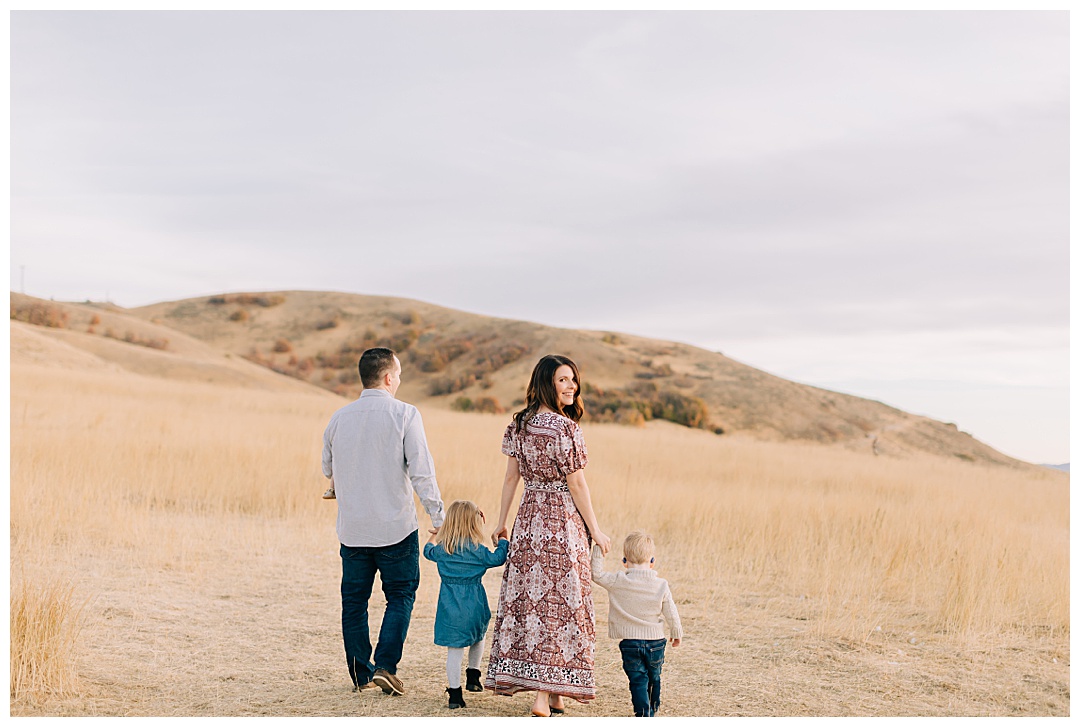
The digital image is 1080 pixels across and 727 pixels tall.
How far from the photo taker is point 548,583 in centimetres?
496

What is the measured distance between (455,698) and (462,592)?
0.63 meters

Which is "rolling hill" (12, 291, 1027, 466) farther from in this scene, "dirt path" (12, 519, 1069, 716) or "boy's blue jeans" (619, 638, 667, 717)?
"boy's blue jeans" (619, 638, 667, 717)

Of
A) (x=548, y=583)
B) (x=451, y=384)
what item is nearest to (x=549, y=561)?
(x=548, y=583)

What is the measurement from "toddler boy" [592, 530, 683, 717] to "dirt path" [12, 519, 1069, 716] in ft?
2.22

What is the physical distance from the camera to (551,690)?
193 inches

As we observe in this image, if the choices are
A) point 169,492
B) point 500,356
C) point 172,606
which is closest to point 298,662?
point 172,606

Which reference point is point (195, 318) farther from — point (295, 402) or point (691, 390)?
point (295, 402)

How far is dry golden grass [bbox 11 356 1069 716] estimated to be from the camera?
5977 mm

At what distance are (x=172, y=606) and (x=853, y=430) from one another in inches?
1642

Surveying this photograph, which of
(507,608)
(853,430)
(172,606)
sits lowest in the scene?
(172,606)

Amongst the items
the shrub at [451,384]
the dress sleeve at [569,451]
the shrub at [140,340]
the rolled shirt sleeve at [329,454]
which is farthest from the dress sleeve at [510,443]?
the shrub at [140,340]

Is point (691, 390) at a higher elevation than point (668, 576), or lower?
higher

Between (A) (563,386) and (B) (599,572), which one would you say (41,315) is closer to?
(A) (563,386)

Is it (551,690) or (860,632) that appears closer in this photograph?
(551,690)
